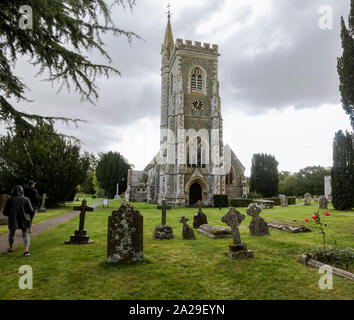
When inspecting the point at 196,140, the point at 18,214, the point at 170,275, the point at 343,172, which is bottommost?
the point at 170,275

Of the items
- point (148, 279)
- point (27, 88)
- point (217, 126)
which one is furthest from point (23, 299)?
point (217, 126)

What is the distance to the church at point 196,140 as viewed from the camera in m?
24.1

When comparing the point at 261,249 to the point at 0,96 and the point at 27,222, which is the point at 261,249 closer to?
the point at 27,222

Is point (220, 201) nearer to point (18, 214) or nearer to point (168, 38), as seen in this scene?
point (18, 214)

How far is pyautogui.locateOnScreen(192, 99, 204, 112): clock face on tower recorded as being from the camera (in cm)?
2571

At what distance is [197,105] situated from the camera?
2578 centimetres

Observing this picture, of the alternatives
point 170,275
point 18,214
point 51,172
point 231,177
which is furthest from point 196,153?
point 170,275

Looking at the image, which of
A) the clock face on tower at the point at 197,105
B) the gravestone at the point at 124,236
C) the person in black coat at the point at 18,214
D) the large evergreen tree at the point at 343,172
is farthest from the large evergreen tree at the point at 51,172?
the large evergreen tree at the point at 343,172

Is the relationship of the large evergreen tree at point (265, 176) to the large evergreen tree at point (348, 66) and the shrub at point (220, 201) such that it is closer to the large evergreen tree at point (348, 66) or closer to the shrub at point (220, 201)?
the shrub at point (220, 201)

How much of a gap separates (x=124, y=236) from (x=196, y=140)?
20856 mm

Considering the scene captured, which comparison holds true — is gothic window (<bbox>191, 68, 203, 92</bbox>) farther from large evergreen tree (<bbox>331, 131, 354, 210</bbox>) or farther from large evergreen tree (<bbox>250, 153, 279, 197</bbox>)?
large evergreen tree (<bbox>250, 153, 279, 197</bbox>)

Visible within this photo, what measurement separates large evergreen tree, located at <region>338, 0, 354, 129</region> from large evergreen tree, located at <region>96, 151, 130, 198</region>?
3818 cm

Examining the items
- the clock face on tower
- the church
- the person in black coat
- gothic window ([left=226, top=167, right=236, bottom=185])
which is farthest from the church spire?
the person in black coat

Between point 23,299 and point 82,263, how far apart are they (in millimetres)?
1723
